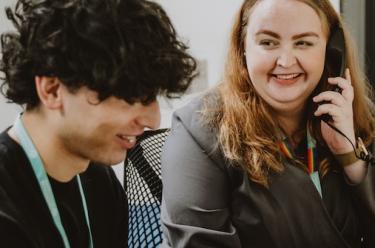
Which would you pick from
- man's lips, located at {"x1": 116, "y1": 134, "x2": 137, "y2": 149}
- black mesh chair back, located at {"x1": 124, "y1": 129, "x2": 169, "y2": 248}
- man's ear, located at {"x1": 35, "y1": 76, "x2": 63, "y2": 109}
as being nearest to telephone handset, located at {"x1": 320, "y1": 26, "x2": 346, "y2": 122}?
black mesh chair back, located at {"x1": 124, "y1": 129, "x2": 169, "y2": 248}

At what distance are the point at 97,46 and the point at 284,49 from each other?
18.4 inches

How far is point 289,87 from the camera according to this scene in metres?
1.03

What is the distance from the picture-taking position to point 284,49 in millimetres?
1002

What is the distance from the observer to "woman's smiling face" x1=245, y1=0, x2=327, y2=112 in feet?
3.24

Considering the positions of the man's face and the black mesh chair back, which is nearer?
the man's face

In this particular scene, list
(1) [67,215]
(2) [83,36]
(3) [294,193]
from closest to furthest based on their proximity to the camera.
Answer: (2) [83,36]
(1) [67,215]
(3) [294,193]

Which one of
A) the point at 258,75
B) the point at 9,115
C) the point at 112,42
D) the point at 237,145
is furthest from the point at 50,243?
the point at 9,115

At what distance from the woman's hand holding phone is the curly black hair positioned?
470 millimetres

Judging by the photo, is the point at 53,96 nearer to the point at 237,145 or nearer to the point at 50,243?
the point at 50,243

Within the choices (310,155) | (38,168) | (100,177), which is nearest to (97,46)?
(38,168)

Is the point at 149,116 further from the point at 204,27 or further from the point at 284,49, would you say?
the point at 204,27

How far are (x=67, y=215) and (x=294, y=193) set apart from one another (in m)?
0.48

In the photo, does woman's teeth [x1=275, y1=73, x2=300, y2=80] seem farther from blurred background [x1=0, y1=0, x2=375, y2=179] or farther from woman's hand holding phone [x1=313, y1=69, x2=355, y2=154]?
blurred background [x1=0, y1=0, x2=375, y2=179]

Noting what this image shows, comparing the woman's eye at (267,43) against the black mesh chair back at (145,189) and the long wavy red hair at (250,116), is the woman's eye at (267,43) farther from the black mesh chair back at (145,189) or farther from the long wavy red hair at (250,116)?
the black mesh chair back at (145,189)
